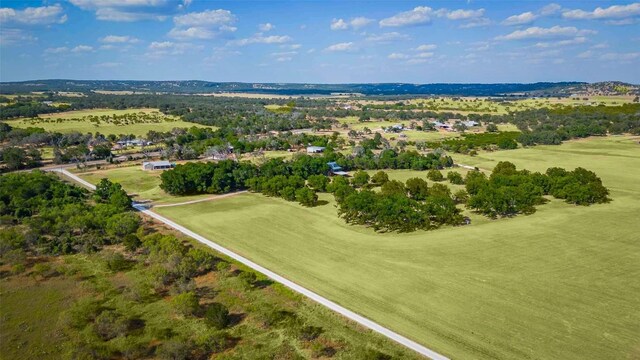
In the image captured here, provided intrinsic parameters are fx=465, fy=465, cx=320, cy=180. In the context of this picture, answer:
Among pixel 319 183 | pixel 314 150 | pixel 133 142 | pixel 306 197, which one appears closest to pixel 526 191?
pixel 319 183

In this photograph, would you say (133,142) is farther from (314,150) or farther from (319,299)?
(319,299)

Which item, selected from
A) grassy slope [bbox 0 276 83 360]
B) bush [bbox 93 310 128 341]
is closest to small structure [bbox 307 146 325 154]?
grassy slope [bbox 0 276 83 360]

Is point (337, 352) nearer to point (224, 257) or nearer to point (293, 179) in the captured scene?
point (224, 257)

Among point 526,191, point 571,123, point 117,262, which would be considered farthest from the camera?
point 571,123

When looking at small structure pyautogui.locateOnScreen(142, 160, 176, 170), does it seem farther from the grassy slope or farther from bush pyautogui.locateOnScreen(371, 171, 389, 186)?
the grassy slope

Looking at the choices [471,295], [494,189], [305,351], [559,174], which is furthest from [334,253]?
[559,174]

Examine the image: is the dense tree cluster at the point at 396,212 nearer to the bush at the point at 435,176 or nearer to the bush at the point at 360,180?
the bush at the point at 360,180

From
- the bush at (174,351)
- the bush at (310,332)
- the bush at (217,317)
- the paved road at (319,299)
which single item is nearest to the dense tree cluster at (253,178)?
the paved road at (319,299)
